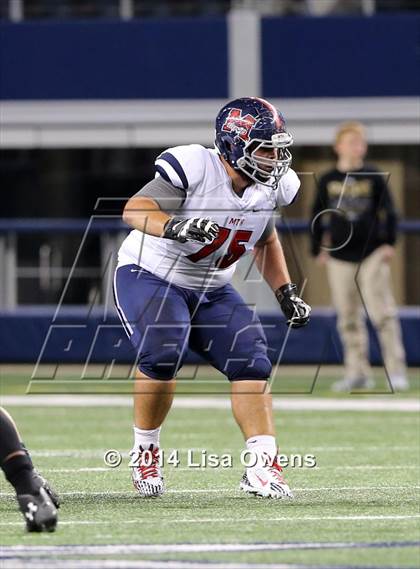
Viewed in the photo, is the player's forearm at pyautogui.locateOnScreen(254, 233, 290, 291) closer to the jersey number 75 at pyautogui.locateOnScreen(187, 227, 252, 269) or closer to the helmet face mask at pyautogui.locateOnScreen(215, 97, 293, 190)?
the jersey number 75 at pyautogui.locateOnScreen(187, 227, 252, 269)

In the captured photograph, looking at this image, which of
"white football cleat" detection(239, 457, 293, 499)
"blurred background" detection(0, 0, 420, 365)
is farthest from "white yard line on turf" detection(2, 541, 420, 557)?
"blurred background" detection(0, 0, 420, 365)

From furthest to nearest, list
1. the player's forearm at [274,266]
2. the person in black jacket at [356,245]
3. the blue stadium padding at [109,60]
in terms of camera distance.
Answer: the blue stadium padding at [109,60], the person in black jacket at [356,245], the player's forearm at [274,266]

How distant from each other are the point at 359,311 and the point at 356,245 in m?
0.54

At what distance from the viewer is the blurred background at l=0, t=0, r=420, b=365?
14891 millimetres

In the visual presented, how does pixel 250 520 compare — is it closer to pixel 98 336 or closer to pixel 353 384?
pixel 353 384

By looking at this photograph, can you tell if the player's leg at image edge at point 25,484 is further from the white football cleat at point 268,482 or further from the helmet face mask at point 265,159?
the helmet face mask at point 265,159

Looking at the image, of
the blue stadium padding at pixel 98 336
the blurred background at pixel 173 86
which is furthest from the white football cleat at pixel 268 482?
the blurred background at pixel 173 86

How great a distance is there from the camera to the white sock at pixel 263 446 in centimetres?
604

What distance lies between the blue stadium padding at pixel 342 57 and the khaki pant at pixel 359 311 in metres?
3.69

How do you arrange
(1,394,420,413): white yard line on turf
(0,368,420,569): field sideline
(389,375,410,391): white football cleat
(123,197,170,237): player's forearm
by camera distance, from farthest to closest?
(389,375,410,391): white football cleat, (1,394,420,413): white yard line on turf, (123,197,170,237): player's forearm, (0,368,420,569): field sideline

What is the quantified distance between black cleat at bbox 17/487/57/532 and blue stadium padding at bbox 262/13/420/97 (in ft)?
33.8

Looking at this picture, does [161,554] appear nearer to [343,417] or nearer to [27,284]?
[343,417]

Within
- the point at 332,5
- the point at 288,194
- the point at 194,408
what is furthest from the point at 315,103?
the point at 288,194

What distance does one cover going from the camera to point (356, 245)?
11547mm
